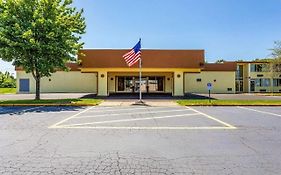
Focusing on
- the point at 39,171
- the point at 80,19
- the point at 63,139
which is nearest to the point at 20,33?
the point at 80,19

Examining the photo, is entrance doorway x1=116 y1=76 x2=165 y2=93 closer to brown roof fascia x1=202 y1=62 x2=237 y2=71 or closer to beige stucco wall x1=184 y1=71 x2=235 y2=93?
beige stucco wall x1=184 y1=71 x2=235 y2=93

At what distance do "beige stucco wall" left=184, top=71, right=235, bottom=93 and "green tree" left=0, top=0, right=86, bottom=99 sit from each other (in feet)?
72.4

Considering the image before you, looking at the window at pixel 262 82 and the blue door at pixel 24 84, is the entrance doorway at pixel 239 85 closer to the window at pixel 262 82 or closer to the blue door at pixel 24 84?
the window at pixel 262 82

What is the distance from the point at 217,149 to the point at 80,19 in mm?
19211

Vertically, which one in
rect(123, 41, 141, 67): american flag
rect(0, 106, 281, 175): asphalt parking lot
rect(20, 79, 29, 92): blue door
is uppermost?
rect(123, 41, 141, 67): american flag

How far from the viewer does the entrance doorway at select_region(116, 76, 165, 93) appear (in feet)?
131

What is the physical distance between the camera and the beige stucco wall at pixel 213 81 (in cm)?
4012

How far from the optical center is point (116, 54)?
2667 cm

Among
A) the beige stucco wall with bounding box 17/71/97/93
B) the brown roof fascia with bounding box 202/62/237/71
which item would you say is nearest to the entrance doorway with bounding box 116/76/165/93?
the beige stucco wall with bounding box 17/71/97/93

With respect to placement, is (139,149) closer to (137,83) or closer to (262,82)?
(137,83)

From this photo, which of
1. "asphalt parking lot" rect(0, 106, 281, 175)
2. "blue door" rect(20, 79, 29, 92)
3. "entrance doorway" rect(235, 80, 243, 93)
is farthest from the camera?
"entrance doorway" rect(235, 80, 243, 93)

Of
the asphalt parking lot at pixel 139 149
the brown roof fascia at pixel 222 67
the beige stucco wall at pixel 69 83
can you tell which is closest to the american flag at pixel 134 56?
the asphalt parking lot at pixel 139 149

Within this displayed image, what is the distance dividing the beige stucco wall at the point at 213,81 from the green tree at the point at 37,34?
22.1m

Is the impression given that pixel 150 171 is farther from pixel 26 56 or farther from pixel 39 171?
pixel 26 56
